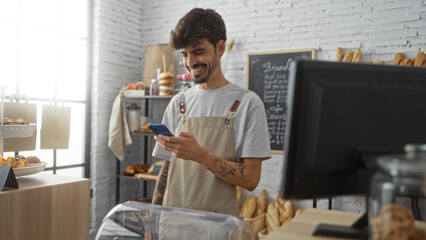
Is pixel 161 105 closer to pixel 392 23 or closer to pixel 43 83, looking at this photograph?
pixel 43 83

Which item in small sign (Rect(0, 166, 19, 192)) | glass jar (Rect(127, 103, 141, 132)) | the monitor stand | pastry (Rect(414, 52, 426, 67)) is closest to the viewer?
the monitor stand

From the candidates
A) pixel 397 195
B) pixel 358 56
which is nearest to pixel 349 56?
pixel 358 56

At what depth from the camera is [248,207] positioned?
11.7ft

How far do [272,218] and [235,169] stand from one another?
79.6 inches

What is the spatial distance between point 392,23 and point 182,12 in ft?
7.46

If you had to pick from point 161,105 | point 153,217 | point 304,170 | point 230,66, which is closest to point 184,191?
point 153,217

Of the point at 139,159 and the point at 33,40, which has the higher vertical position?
the point at 33,40

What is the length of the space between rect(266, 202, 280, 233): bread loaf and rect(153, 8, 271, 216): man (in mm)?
1835

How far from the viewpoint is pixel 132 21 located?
4.38 metres

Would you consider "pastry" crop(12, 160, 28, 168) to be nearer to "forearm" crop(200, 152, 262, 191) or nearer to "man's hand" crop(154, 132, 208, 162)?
"man's hand" crop(154, 132, 208, 162)

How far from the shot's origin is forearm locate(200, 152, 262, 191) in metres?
1.52

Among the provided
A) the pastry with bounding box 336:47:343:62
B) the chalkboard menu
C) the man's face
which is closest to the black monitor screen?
the man's face

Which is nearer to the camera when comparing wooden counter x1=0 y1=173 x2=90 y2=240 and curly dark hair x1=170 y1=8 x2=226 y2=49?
curly dark hair x1=170 y1=8 x2=226 y2=49

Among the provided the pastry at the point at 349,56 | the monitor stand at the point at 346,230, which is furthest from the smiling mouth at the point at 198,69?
the pastry at the point at 349,56
